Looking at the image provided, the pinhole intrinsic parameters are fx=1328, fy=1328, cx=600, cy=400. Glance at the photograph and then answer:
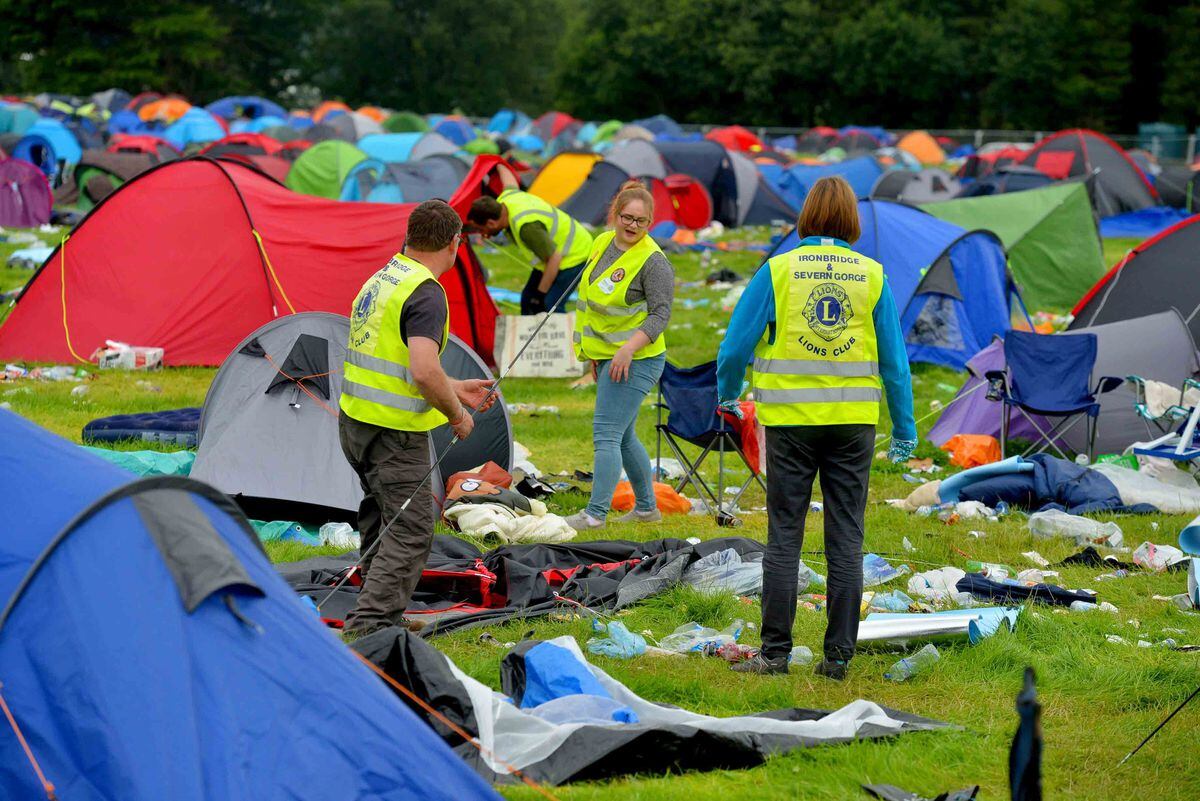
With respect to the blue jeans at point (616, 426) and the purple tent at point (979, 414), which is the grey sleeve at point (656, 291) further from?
the purple tent at point (979, 414)

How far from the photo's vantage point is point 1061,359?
29.7 feet

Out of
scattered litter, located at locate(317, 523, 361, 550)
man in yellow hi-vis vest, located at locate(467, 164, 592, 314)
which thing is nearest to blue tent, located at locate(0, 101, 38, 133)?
man in yellow hi-vis vest, located at locate(467, 164, 592, 314)

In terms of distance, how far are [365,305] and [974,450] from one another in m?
5.56

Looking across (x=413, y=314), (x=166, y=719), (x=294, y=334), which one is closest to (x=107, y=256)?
(x=294, y=334)

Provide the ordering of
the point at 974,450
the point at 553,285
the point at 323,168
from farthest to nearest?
1. the point at 323,168
2. the point at 553,285
3. the point at 974,450

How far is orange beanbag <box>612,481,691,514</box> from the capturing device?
7.97 metres

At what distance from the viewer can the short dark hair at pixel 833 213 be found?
5.02 metres

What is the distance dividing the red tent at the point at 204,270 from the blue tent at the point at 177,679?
777 centimetres

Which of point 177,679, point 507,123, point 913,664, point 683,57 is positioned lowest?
point 507,123

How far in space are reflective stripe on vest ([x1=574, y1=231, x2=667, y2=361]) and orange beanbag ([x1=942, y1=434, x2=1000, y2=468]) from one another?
3.23 metres

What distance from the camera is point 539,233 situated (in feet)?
32.6

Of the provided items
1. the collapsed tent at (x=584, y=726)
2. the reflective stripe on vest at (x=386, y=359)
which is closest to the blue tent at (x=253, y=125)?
the reflective stripe on vest at (x=386, y=359)

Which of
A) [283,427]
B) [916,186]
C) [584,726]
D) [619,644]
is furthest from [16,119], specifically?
[584,726]

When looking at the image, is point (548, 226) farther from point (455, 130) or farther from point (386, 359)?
point (455, 130)
